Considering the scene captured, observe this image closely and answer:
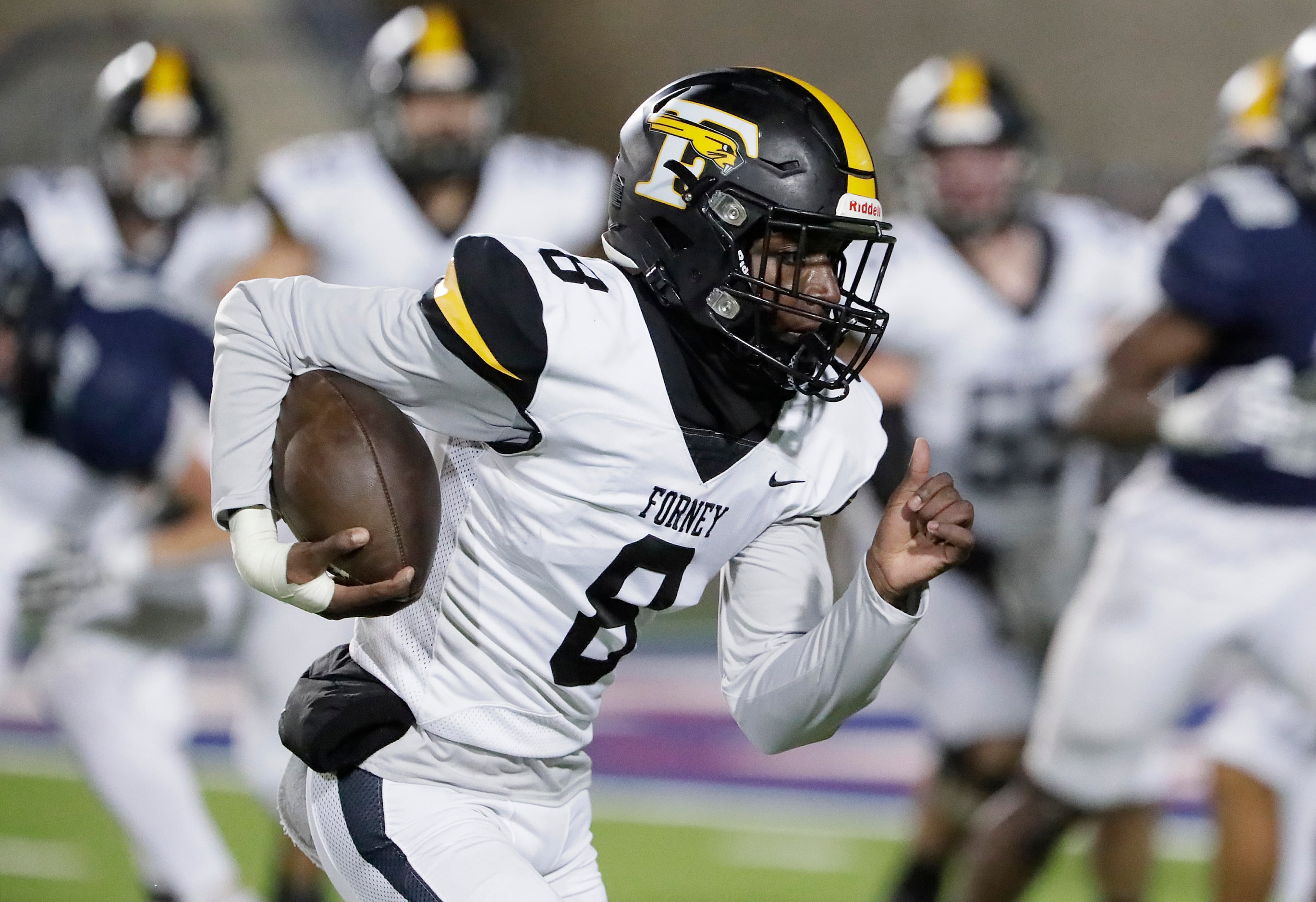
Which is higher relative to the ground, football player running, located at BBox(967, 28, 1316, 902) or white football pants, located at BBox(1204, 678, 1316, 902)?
football player running, located at BBox(967, 28, 1316, 902)

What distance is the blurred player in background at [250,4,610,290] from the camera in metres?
4.44

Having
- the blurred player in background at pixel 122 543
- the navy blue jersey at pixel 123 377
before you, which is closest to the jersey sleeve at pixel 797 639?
the blurred player in background at pixel 122 543

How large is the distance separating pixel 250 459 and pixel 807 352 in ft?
2.15

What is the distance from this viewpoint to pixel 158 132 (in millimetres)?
5223

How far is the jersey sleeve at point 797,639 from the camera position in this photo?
74.9 inches

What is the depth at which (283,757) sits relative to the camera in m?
3.75

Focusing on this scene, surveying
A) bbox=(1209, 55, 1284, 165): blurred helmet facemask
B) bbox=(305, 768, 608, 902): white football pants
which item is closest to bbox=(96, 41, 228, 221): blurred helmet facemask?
bbox=(1209, 55, 1284, 165): blurred helmet facemask

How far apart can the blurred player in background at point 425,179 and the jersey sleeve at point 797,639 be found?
247 centimetres

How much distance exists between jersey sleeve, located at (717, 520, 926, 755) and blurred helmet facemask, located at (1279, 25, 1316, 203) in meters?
1.66

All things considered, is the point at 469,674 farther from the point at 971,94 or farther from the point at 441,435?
the point at 971,94

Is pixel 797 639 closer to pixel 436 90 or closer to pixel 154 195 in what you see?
pixel 436 90

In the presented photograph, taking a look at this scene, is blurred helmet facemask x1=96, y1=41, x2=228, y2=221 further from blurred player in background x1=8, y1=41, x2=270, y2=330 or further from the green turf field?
the green turf field

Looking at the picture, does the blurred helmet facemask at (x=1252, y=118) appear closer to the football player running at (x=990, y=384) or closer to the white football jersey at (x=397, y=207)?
the football player running at (x=990, y=384)

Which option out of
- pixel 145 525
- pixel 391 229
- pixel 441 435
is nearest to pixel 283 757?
pixel 145 525
